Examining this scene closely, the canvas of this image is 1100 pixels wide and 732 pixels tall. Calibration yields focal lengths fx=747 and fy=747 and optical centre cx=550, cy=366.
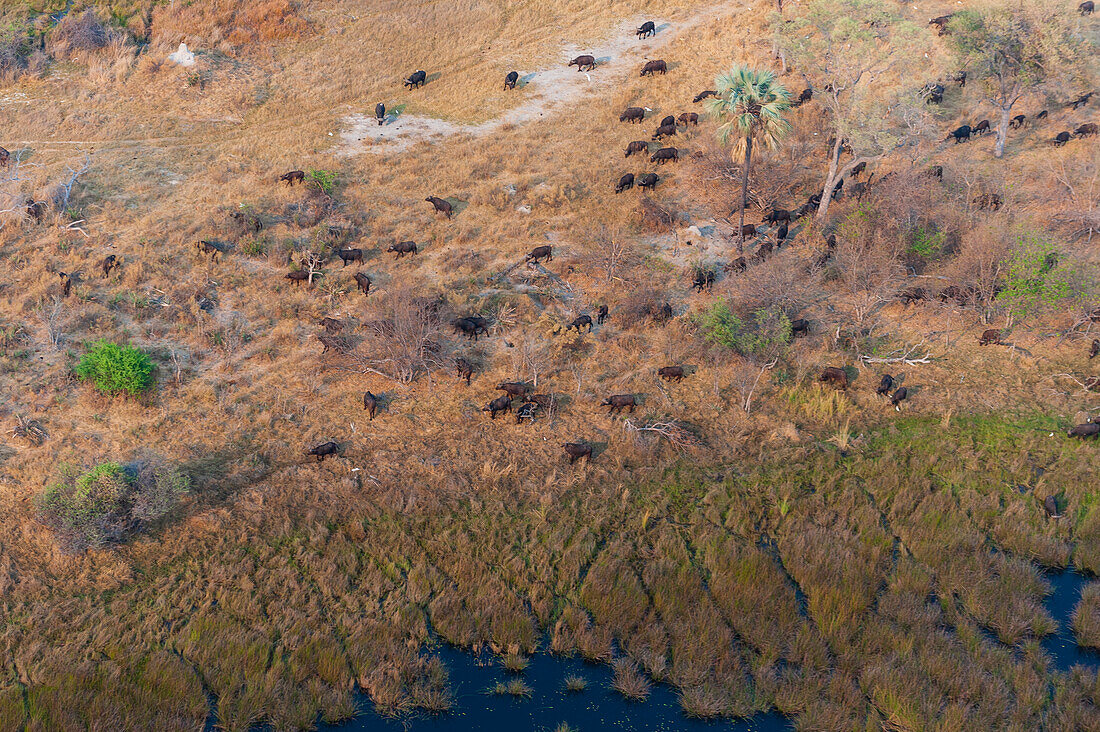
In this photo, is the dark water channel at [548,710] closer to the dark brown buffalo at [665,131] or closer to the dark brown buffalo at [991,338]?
the dark brown buffalo at [991,338]

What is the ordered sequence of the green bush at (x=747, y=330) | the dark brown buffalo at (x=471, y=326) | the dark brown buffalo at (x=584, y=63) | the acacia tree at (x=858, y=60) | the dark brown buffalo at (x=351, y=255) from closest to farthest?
the green bush at (x=747, y=330)
the dark brown buffalo at (x=471, y=326)
the dark brown buffalo at (x=351, y=255)
the acacia tree at (x=858, y=60)
the dark brown buffalo at (x=584, y=63)

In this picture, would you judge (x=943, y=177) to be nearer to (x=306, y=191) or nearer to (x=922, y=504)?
(x=922, y=504)

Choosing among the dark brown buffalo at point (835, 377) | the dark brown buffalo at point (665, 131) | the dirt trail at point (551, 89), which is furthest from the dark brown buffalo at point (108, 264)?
the dark brown buffalo at point (835, 377)

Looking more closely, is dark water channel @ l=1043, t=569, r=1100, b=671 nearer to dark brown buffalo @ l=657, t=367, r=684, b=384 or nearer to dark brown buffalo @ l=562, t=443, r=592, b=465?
dark brown buffalo @ l=657, t=367, r=684, b=384

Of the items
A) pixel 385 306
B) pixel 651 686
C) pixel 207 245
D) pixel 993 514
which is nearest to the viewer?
pixel 651 686

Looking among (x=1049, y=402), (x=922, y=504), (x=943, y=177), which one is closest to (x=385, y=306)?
(x=922, y=504)

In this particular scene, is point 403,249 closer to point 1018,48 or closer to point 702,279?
point 702,279

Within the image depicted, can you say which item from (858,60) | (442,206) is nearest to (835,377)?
(858,60)
